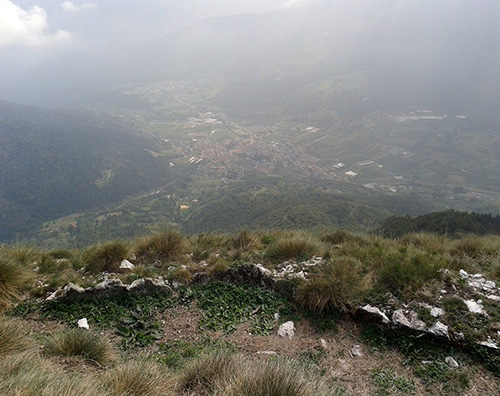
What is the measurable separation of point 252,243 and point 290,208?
194 feet

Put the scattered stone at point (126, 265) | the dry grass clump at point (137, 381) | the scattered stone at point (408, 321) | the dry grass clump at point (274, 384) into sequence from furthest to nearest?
the scattered stone at point (126, 265) → the scattered stone at point (408, 321) → the dry grass clump at point (137, 381) → the dry grass clump at point (274, 384)

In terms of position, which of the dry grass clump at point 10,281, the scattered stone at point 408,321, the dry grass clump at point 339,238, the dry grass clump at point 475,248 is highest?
the dry grass clump at point 10,281

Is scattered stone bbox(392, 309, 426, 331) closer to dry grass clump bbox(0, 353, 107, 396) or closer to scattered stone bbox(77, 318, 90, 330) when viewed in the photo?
dry grass clump bbox(0, 353, 107, 396)

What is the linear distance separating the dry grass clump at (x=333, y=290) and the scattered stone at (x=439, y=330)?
1.34 meters

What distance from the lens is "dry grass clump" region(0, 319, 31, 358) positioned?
150 inches

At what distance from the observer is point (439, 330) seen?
182 inches

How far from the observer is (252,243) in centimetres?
922

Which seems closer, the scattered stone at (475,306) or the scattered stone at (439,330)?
the scattered stone at (439,330)

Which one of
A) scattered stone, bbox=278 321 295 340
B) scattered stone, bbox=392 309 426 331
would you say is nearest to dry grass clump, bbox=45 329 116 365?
scattered stone, bbox=278 321 295 340

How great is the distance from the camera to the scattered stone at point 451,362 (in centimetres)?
417

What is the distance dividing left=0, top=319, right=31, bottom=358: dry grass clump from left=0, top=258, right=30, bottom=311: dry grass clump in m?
2.09

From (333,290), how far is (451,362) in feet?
7.03

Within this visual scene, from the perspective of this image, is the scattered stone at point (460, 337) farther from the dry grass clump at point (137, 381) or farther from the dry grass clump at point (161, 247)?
the dry grass clump at point (161, 247)

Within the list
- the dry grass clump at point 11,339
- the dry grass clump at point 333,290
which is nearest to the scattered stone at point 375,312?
the dry grass clump at point 333,290
